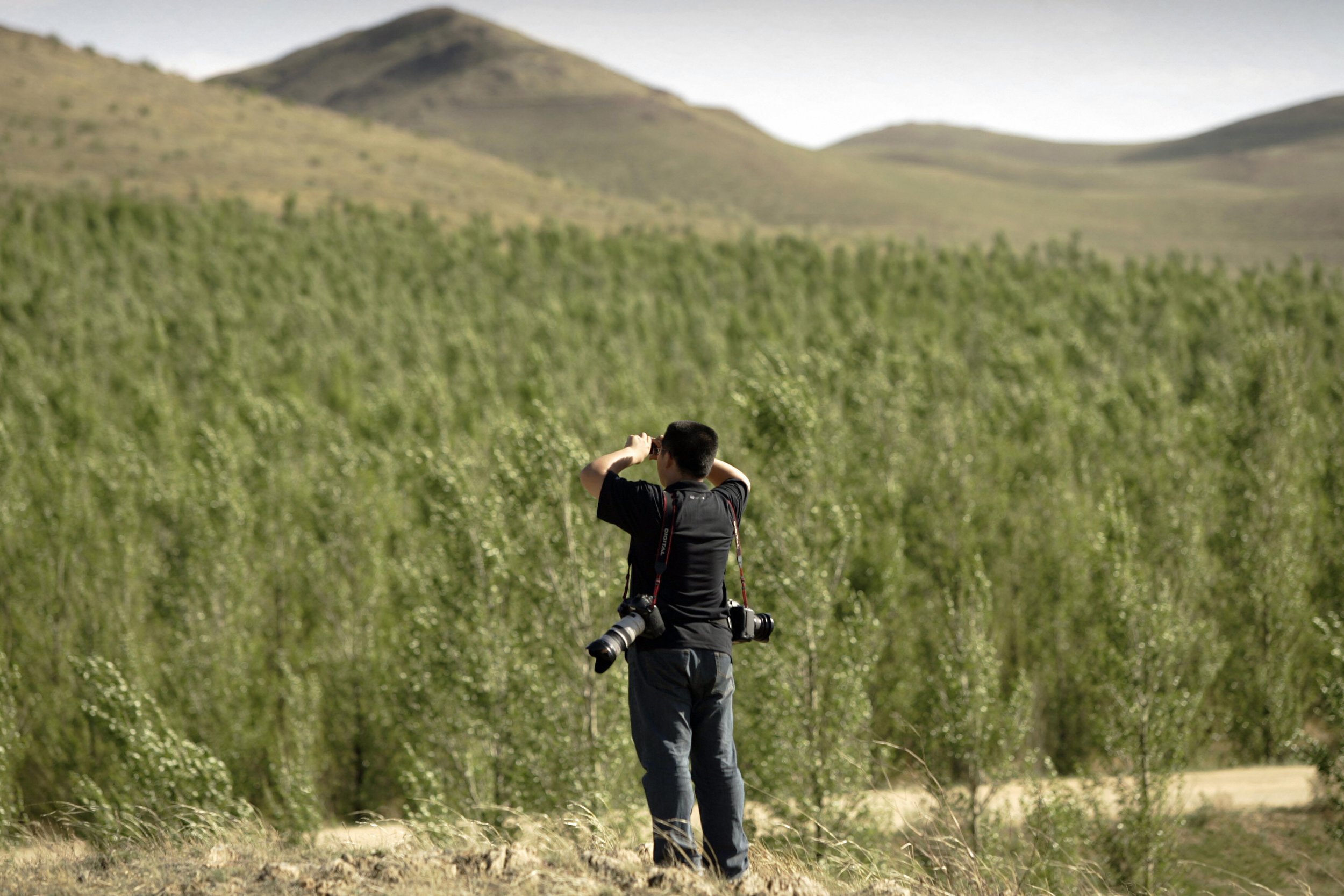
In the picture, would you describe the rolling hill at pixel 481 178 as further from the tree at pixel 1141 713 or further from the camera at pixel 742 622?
the camera at pixel 742 622

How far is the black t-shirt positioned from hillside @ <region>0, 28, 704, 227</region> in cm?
9681

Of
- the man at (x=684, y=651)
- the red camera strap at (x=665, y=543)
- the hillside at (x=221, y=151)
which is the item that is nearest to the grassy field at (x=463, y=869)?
the man at (x=684, y=651)

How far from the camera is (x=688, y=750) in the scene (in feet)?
20.5

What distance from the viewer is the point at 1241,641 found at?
27562 mm

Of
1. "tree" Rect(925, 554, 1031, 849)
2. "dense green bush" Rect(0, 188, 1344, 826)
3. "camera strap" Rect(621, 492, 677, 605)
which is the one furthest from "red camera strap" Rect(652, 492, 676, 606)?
"tree" Rect(925, 554, 1031, 849)

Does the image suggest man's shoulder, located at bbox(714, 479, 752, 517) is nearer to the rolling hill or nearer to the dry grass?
the dry grass

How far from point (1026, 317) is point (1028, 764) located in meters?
48.3

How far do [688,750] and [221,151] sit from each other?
Result: 114 meters

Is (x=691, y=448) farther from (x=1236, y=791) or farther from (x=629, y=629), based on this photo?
(x=1236, y=791)

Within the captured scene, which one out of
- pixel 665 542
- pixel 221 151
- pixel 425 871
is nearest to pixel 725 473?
pixel 665 542

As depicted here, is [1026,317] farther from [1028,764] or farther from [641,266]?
[1028,764]

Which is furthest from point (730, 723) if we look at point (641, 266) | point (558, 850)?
point (641, 266)

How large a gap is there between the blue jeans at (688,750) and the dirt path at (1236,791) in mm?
17031

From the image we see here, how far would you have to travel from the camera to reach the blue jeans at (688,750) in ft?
20.2
